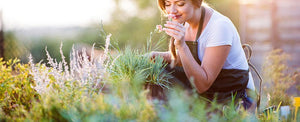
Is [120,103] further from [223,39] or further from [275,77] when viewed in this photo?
[275,77]

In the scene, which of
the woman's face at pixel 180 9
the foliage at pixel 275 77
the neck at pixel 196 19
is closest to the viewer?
the woman's face at pixel 180 9

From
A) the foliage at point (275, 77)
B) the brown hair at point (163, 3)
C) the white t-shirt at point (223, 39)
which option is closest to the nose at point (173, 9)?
the brown hair at point (163, 3)

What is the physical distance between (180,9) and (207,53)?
0.42 metres

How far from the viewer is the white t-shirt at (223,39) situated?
8.77 feet

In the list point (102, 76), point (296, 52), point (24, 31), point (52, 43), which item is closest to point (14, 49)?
point (24, 31)

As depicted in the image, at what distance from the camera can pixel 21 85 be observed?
3.27m

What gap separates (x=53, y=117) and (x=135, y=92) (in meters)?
0.44

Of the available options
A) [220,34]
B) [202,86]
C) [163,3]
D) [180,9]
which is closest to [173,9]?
[180,9]

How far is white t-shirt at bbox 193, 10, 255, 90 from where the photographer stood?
2674 mm

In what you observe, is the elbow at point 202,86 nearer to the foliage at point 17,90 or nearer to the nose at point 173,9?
the nose at point 173,9

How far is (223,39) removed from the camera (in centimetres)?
266

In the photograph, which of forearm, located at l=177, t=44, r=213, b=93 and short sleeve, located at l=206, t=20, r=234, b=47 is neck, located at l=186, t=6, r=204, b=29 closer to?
short sleeve, located at l=206, t=20, r=234, b=47

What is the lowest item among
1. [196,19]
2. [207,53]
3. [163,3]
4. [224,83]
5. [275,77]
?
[275,77]

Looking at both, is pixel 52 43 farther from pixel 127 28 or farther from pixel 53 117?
pixel 53 117
